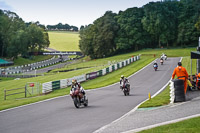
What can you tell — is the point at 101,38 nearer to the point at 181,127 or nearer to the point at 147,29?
the point at 147,29

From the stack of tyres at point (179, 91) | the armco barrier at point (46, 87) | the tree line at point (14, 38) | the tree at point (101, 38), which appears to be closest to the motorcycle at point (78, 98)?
the stack of tyres at point (179, 91)

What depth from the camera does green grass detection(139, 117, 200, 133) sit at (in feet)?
28.3

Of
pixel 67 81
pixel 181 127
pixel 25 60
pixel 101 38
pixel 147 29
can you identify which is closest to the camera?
pixel 181 127

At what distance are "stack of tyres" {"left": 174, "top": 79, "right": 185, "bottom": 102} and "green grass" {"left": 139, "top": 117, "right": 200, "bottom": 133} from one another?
4.60 m

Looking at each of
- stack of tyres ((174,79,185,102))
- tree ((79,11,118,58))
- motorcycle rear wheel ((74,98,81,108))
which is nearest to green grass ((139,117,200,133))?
stack of tyres ((174,79,185,102))

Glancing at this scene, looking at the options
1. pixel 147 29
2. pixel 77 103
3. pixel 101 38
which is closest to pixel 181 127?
pixel 77 103

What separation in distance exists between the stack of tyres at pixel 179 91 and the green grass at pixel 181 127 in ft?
15.1

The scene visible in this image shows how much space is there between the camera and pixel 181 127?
9039mm

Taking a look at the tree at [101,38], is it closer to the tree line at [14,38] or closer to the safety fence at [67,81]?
the tree line at [14,38]

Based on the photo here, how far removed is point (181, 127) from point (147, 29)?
9822cm

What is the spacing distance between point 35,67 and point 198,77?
77.2m

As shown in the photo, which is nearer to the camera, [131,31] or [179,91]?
[179,91]

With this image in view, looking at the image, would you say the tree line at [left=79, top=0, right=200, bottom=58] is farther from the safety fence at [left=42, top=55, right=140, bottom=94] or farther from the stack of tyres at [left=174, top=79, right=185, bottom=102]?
the stack of tyres at [left=174, top=79, right=185, bottom=102]

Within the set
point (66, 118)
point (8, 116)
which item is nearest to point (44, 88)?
point (8, 116)
